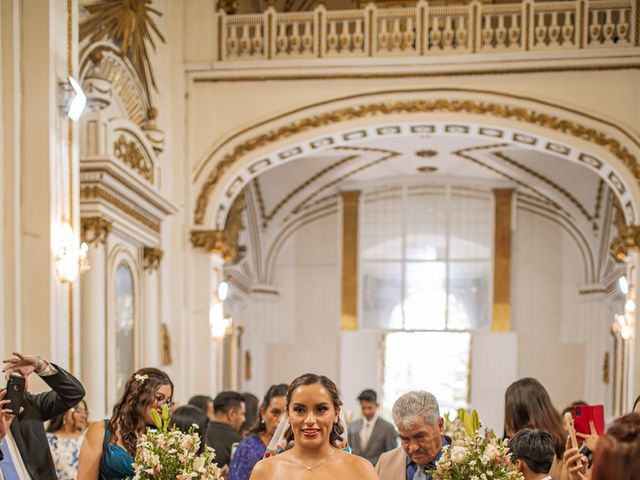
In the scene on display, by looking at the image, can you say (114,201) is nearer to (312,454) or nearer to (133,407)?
(133,407)

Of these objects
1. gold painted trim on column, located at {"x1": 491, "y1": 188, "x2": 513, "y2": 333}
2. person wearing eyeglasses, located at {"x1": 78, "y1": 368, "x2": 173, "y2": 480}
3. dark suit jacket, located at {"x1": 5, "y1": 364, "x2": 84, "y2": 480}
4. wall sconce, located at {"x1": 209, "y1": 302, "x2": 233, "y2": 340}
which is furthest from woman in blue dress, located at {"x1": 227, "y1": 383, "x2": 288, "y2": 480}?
gold painted trim on column, located at {"x1": 491, "y1": 188, "x2": 513, "y2": 333}

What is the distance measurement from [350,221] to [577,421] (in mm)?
14689

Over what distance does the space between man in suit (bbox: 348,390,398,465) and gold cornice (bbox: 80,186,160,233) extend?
318 cm

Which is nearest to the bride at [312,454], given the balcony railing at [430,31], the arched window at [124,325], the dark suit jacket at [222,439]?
the dark suit jacket at [222,439]

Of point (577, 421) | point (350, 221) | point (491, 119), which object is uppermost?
point (491, 119)

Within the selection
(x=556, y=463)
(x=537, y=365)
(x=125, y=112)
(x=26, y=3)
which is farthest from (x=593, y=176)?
(x=556, y=463)

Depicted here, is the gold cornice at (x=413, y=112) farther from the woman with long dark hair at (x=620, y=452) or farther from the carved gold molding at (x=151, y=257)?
the woman with long dark hair at (x=620, y=452)

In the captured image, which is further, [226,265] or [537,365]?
[537,365]

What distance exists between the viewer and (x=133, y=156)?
9.52 m

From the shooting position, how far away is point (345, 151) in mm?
15555

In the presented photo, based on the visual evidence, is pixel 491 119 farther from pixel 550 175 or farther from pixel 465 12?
pixel 550 175

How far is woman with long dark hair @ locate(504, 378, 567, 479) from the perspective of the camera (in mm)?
4367

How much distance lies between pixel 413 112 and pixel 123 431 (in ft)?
27.5

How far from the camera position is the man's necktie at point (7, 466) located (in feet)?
13.9
